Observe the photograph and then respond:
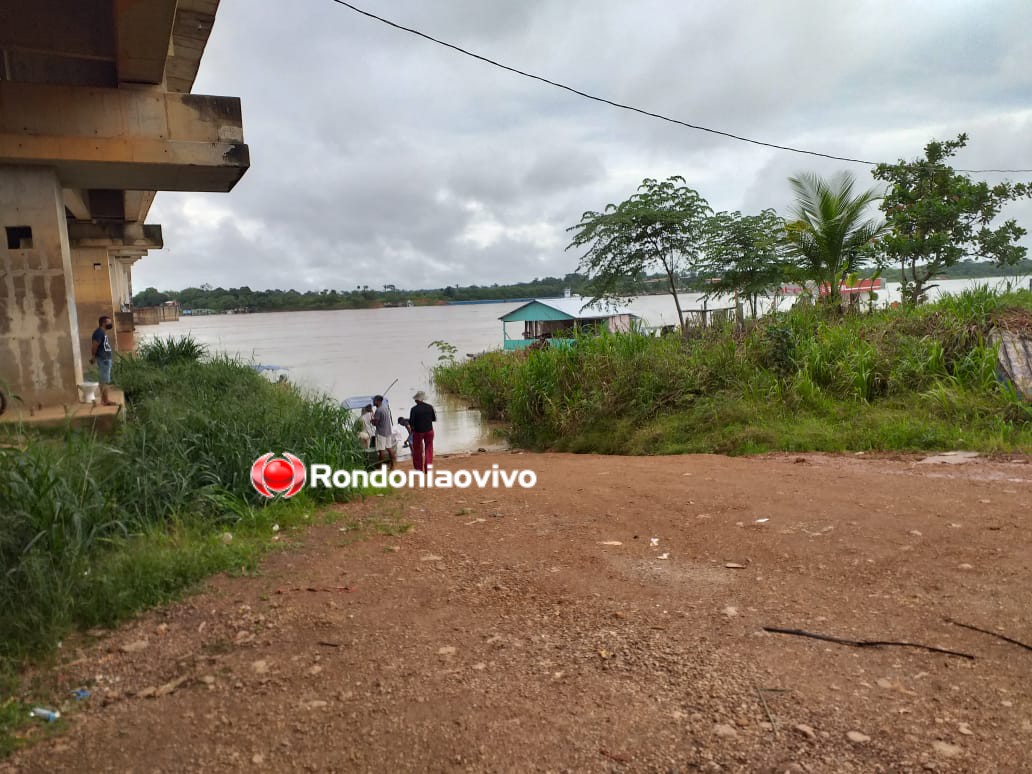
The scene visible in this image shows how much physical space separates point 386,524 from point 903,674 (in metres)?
3.57

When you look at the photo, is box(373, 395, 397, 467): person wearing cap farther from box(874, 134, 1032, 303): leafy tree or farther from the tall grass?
box(874, 134, 1032, 303): leafy tree

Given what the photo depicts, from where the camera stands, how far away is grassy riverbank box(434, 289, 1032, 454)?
Answer: 9109mm

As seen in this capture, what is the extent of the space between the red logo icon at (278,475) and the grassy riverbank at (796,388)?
6150 mm

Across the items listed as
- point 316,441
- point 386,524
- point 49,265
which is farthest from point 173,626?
point 49,265

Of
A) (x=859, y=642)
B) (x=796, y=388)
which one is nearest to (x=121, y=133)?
(x=859, y=642)

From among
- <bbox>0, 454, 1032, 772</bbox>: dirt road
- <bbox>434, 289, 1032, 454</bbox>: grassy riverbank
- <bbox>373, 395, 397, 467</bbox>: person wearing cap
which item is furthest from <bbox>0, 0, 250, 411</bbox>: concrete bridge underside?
<bbox>434, 289, 1032, 454</bbox>: grassy riverbank

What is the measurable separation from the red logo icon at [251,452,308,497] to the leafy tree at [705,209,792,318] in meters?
18.5

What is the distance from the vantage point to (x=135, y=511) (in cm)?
518

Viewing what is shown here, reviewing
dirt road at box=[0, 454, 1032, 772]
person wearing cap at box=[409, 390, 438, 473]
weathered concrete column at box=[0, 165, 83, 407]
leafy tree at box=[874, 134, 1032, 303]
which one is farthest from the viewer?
leafy tree at box=[874, 134, 1032, 303]

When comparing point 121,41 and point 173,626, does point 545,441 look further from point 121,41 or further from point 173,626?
Result: point 173,626

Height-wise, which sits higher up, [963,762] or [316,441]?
[316,441]

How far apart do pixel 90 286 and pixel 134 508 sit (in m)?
20.3

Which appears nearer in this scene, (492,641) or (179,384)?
(492,641)

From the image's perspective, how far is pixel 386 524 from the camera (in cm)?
550
